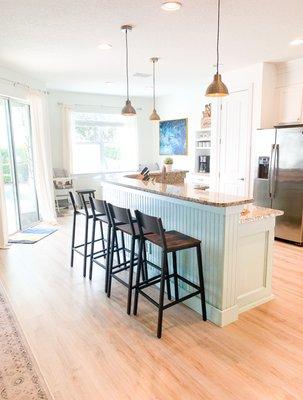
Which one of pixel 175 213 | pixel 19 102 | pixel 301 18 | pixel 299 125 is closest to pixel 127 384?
pixel 175 213

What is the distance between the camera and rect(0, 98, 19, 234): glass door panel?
16.7 ft

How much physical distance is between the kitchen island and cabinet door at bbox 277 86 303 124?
2.63 metres

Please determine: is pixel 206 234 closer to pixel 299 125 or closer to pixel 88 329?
pixel 88 329

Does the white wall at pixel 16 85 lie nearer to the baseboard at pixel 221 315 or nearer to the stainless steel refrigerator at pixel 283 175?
the stainless steel refrigerator at pixel 283 175

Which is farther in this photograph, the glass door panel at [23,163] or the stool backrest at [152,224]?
the glass door panel at [23,163]

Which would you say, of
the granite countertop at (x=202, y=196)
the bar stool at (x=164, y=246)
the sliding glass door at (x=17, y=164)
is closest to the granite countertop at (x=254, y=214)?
the granite countertop at (x=202, y=196)

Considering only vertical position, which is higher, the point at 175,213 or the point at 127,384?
the point at 175,213

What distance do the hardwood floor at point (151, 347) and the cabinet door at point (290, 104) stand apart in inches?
105

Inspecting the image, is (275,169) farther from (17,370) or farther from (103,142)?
(103,142)

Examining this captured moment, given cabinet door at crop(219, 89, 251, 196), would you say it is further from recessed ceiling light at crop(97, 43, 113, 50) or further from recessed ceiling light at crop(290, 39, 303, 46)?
recessed ceiling light at crop(97, 43, 113, 50)

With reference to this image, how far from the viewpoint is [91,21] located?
3.06 meters

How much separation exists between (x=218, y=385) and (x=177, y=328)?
64 centimetres

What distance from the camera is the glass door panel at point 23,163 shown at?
17.7 ft

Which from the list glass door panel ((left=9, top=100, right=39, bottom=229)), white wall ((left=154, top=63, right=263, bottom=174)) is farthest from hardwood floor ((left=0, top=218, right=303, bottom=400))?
white wall ((left=154, top=63, right=263, bottom=174))
